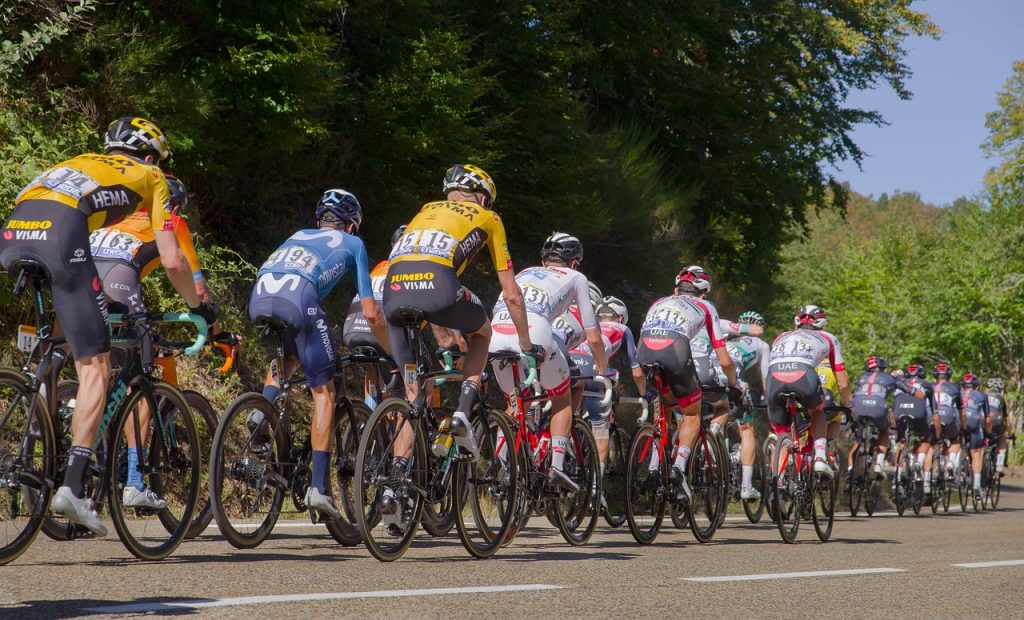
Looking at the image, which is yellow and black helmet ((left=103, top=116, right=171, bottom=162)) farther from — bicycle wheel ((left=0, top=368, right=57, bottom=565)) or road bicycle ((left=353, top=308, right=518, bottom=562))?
road bicycle ((left=353, top=308, right=518, bottom=562))

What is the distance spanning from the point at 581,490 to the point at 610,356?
11.4 feet

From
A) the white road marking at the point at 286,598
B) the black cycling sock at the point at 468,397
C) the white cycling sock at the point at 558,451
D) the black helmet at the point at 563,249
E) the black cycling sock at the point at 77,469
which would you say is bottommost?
the white road marking at the point at 286,598

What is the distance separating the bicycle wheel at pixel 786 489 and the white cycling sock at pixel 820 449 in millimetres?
431

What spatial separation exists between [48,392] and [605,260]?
17868 millimetres

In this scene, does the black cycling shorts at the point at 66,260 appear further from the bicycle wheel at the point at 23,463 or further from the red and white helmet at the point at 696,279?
the red and white helmet at the point at 696,279

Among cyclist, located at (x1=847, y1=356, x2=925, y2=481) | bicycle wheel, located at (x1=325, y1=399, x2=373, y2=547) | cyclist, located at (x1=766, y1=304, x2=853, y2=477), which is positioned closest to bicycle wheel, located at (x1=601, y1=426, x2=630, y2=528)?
cyclist, located at (x1=766, y1=304, x2=853, y2=477)

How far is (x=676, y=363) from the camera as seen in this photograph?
11180 millimetres

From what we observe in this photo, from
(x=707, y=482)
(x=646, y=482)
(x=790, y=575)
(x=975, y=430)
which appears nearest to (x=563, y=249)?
(x=646, y=482)

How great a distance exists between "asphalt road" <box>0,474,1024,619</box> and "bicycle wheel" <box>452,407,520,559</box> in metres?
0.16

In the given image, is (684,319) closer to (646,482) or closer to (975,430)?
(646,482)

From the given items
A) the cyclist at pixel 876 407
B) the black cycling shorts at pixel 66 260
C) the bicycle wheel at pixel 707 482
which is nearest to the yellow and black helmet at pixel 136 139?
the black cycling shorts at pixel 66 260

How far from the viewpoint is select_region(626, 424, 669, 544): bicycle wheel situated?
1050cm

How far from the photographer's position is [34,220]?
637 cm

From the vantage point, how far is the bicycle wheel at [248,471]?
733cm
